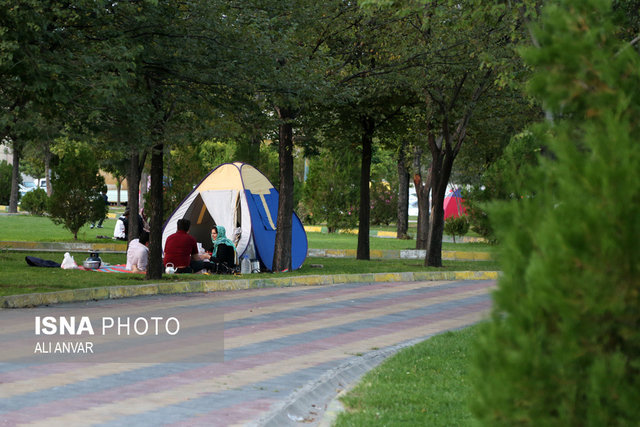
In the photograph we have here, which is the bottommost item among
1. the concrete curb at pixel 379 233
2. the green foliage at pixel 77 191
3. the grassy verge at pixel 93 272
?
the grassy verge at pixel 93 272

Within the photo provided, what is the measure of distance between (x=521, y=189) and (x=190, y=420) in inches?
153

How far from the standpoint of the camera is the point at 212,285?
17.0m

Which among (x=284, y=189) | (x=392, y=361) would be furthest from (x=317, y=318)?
(x=284, y=189)

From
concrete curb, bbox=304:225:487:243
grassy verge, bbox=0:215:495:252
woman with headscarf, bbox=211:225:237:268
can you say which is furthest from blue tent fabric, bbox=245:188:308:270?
concrete curb, bbox=304:225:487:243

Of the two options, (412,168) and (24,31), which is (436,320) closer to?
(24,31)

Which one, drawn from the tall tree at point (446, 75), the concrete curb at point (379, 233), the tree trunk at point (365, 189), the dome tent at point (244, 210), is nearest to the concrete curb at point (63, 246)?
the dome tent at point (244, 210)

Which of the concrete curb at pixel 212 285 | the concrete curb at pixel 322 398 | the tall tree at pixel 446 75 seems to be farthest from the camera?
the tall tree at pixel 446 75

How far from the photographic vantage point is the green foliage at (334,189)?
44.3 m

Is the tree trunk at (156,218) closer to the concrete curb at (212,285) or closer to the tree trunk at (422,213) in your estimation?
the concrete curb at (212,285)

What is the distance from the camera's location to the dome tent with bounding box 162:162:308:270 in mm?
21984

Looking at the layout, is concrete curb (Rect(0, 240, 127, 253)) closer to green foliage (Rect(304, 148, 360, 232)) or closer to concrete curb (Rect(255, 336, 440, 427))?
green foliage (Rect(304, 148, 360, 232))

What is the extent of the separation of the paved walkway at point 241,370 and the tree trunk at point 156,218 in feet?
7.21

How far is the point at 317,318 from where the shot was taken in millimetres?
13289

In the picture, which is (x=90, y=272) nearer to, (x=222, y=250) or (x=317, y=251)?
(x=222, y=250)
